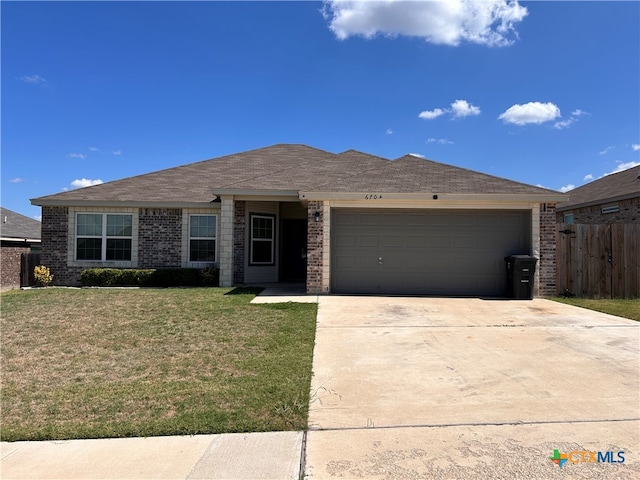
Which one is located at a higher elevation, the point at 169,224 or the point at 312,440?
the point at 169,224

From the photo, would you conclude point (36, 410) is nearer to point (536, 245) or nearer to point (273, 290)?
point (273, 290)

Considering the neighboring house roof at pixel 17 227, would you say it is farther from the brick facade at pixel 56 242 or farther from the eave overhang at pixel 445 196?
the eave overhang at pixel 445 196

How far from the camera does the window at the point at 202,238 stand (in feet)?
47.5

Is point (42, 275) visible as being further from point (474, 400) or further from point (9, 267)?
point (474, 400)

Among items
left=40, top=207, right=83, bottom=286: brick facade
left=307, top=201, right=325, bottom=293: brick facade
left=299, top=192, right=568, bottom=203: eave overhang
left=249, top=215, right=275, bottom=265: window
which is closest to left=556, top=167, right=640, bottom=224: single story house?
left=299, top=192, right=568, bottom=203: eave overhang

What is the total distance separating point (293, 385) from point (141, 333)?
357 centimetres

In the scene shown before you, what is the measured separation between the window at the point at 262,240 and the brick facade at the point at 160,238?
8.33ft

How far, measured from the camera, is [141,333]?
22.7 ft

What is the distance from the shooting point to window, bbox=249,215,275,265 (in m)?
14.3

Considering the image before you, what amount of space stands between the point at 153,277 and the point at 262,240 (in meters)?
3.79

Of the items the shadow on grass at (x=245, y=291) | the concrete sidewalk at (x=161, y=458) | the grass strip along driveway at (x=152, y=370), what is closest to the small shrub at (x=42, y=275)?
the grass strip along driveway at (x=152, y=370)

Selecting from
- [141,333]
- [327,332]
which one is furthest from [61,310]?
[327,332]

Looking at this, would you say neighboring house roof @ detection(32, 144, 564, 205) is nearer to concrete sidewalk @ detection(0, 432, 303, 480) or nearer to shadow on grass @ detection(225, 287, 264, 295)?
shadow on grass @ detection(225, 287, 264, 295)

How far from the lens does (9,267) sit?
1368cm
